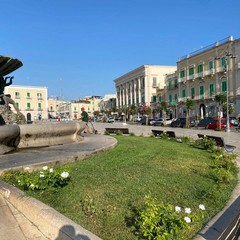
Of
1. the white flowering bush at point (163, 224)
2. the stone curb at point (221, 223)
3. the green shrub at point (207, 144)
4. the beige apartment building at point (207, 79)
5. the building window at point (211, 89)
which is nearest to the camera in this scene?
the white flowering bush at point (163, 224)

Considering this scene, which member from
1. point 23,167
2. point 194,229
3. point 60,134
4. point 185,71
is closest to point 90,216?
point 194,229

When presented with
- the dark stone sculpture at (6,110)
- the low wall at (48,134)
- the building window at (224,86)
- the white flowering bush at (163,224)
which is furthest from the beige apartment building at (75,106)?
the white flowering bush at (163,224)

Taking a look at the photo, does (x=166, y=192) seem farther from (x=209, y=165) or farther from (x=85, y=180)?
(x=209, y=165)

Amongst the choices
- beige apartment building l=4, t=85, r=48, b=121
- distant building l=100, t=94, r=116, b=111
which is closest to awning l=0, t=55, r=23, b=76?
beige apartment building l=4, t=85, r=48, b=121

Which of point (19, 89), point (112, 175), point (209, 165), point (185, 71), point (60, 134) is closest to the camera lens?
point (112, 175)

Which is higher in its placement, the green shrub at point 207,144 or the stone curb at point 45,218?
the stone curb at point 45,218

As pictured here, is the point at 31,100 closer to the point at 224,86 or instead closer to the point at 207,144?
the point at 224,86

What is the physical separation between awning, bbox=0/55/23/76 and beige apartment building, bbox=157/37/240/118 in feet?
109

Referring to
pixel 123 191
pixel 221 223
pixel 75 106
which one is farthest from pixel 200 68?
pixel 75 106

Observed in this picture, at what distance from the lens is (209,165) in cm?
725

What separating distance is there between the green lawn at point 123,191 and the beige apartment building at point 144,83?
70151 mm

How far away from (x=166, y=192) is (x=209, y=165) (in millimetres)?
2952

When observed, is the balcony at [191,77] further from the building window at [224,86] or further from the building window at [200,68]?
the building window at [224,86]

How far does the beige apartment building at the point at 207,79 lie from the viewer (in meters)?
46.1
